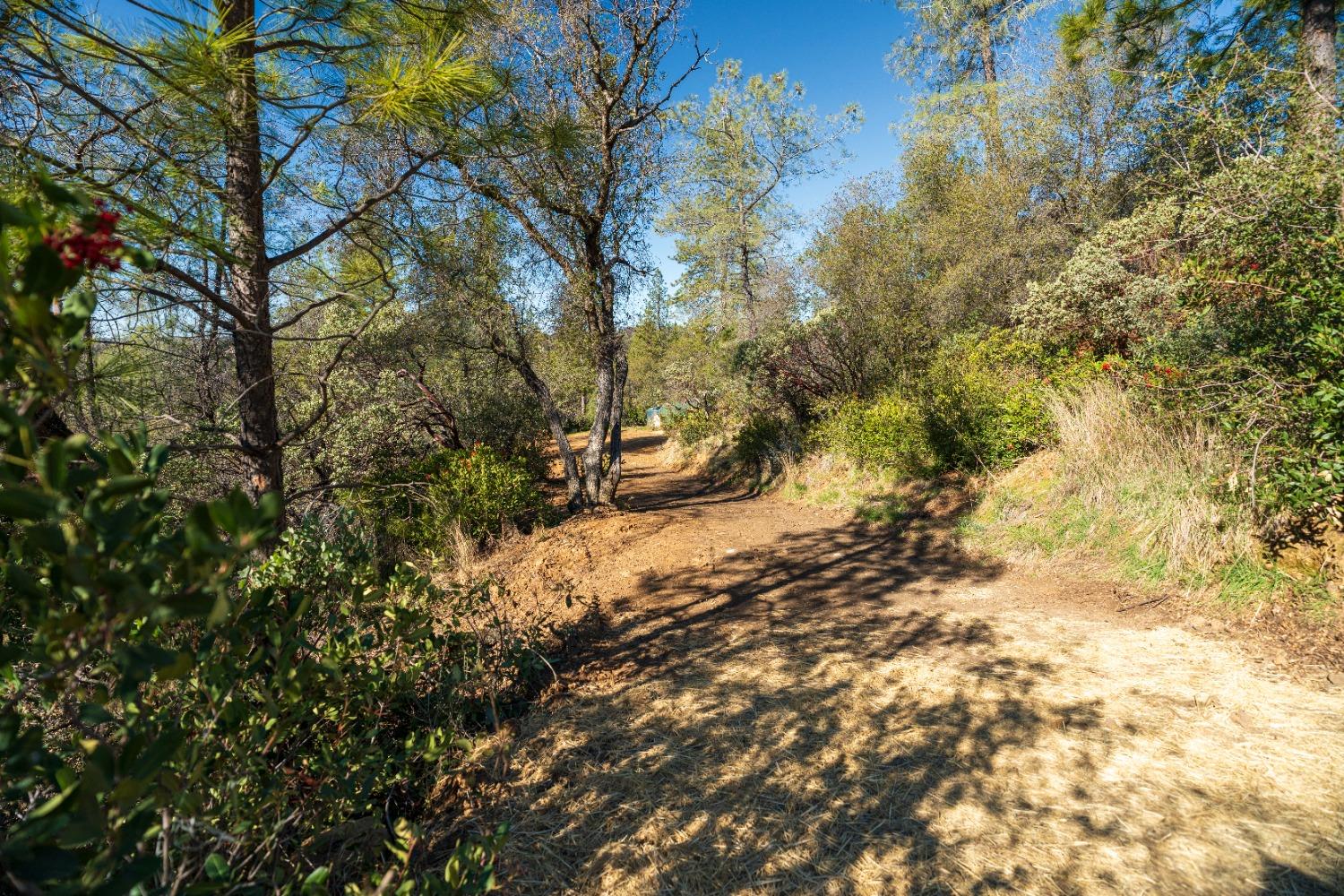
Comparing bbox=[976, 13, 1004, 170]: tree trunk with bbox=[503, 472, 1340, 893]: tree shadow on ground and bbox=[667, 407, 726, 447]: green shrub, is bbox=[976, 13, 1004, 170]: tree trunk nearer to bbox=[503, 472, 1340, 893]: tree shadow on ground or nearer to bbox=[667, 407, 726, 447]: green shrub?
bbox=[667, 407, 726, 447]: green shrub

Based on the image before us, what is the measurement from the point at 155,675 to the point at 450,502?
19.4ft

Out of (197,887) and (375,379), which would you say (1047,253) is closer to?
(375,379)

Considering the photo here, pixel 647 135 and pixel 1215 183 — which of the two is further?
pixel 647 135

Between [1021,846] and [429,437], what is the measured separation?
302 inches

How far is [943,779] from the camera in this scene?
2.45 meters

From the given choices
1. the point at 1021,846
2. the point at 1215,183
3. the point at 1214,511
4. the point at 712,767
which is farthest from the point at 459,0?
the point at 1214,511

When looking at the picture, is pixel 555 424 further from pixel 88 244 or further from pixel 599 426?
pixel 88 244

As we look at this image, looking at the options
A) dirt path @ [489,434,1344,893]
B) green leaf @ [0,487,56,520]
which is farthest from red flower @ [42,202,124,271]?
dirt path @ [489,434,1344,893]

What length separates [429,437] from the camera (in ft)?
26.4

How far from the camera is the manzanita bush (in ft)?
2.30

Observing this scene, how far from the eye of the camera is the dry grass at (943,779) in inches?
77.4

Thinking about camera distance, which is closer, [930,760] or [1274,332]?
[930,760]

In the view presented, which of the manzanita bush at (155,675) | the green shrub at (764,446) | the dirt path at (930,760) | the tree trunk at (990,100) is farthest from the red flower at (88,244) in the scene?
the tree trunk at (990,100)

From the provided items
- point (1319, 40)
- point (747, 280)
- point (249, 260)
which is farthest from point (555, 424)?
point (747, 280)
